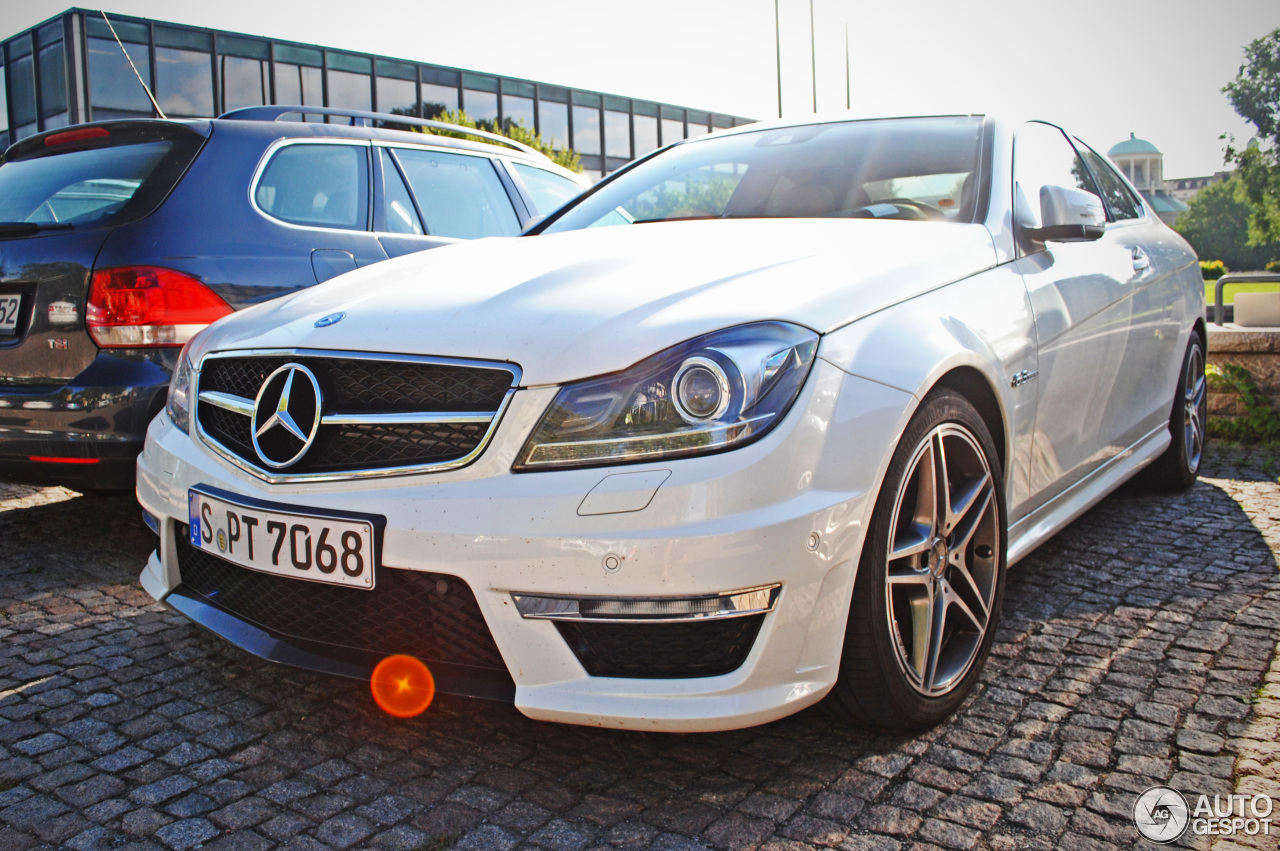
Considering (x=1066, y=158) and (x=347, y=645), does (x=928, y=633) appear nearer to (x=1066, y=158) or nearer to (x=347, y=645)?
(x=347, y=645)

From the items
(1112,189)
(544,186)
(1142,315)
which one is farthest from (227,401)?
(1112,189)

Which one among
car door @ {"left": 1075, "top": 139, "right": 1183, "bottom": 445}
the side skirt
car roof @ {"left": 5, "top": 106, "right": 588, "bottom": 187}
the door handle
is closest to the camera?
the side skirt

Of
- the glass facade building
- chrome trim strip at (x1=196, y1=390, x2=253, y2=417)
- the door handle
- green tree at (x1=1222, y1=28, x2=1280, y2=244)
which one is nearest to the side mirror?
the door handle

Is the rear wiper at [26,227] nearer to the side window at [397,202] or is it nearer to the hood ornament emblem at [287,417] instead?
the side window at [397,202]

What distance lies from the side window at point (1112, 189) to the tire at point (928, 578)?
6.71 feet

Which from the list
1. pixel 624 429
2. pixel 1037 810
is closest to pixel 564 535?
pixel 624 429

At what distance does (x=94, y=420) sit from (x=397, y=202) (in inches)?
66.9

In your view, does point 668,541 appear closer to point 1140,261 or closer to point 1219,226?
point 1140,261

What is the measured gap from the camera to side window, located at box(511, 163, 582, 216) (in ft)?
17.8

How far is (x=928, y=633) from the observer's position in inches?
91.7

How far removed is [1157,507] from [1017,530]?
2.15 m

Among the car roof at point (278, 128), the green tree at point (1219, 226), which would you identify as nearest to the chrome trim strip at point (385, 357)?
the car roof at point (278, 128)

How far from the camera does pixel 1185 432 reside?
4.70 metres

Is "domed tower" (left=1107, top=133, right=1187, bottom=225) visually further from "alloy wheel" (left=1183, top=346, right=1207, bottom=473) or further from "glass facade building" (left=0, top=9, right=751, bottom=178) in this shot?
"alloy wheel" (left=1183, top=346, right=1207, bottom=473)
